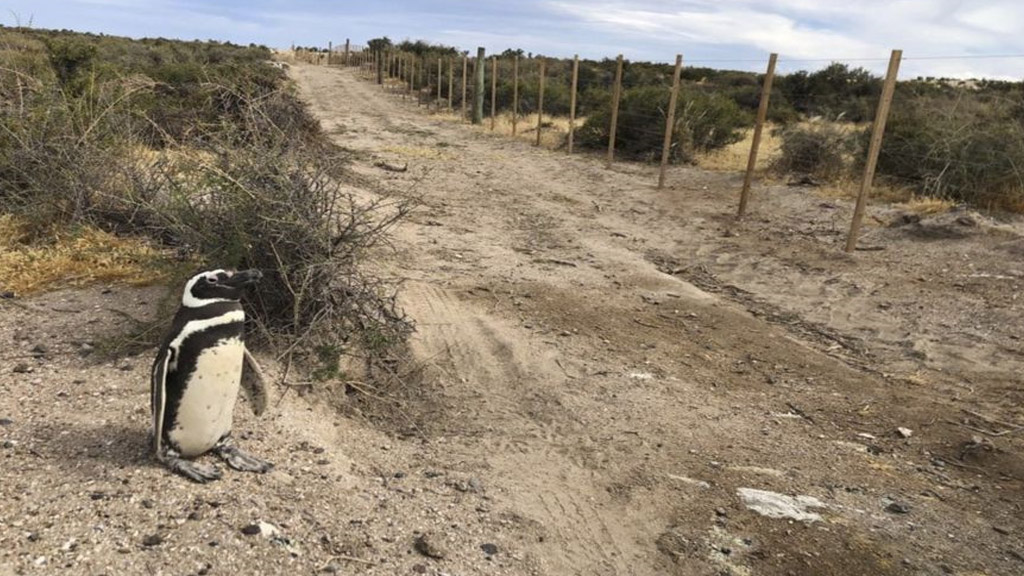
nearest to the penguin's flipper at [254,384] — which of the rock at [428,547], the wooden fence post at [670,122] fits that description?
the rock at [428,547]

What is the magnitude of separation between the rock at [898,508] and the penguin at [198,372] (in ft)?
10.4

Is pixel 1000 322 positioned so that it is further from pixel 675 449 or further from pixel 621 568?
pixel 621 568

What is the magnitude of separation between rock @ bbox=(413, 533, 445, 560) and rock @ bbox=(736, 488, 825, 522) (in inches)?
62.3

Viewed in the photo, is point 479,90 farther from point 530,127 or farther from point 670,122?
point 670,122

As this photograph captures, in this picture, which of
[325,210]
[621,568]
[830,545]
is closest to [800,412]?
[830,545]

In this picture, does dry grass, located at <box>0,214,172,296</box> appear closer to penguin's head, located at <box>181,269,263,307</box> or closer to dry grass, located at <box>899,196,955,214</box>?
penguin's head, located at <box>181,269,263,307</box>

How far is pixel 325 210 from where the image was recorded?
434 cm

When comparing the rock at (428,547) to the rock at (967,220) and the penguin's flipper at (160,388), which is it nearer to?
the penguin's flipper at (160,388)

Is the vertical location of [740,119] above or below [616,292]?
above

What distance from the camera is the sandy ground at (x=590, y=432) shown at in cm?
276

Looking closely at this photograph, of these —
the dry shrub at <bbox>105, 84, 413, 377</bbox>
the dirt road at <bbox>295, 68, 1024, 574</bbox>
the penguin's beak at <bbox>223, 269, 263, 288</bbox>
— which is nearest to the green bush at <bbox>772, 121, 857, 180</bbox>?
the dirt road at <bbox>295, 68, 1024, 574</bbox>

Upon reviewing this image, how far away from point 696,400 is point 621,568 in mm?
1976

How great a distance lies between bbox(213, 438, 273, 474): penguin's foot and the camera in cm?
303

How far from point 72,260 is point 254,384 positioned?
3.17 metres
